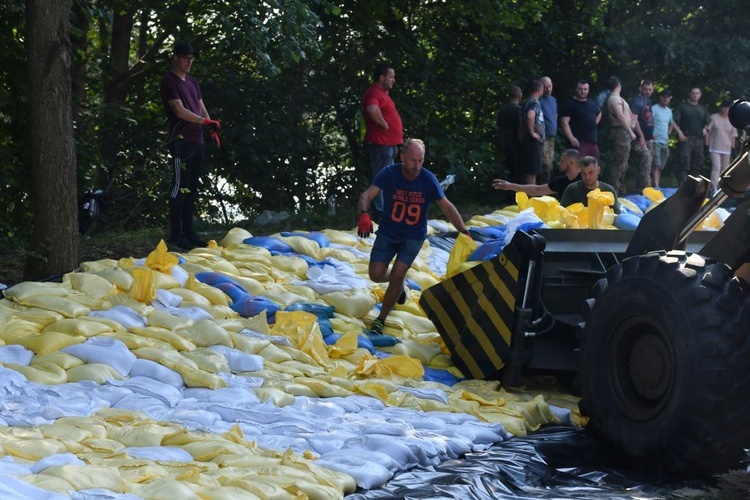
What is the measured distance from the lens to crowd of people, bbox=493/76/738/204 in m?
16.1

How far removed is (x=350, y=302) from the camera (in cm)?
998

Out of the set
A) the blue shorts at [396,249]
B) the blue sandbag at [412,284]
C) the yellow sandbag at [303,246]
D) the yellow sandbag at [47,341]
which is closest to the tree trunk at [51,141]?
the yellow sandbag at [303,246]

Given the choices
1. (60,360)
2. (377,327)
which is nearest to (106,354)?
(60,360)

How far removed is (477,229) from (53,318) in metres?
6.01

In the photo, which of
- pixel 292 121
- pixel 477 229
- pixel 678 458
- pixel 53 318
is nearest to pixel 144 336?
pixel 53 318

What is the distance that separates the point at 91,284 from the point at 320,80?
9.43m

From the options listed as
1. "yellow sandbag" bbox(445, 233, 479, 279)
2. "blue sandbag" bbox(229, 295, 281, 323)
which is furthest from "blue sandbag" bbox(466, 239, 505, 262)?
"blue sandbag" bbox(229, 295, 281, 323)

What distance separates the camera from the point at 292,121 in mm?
Result: 17578

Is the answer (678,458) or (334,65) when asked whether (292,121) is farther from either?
(678,458)

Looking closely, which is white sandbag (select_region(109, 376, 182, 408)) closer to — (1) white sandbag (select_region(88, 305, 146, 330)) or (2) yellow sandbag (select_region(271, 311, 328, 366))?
(1) white sandbag (select_region(88, 305, 146, 330))

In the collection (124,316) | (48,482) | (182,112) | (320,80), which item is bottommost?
(48,482)

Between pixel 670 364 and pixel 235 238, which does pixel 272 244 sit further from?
pixel 670 364

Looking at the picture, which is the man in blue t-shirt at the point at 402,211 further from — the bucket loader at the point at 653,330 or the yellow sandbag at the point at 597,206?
the yellow sandbag at the point at 597,206

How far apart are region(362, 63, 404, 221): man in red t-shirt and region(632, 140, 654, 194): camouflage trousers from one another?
19.4 feet
